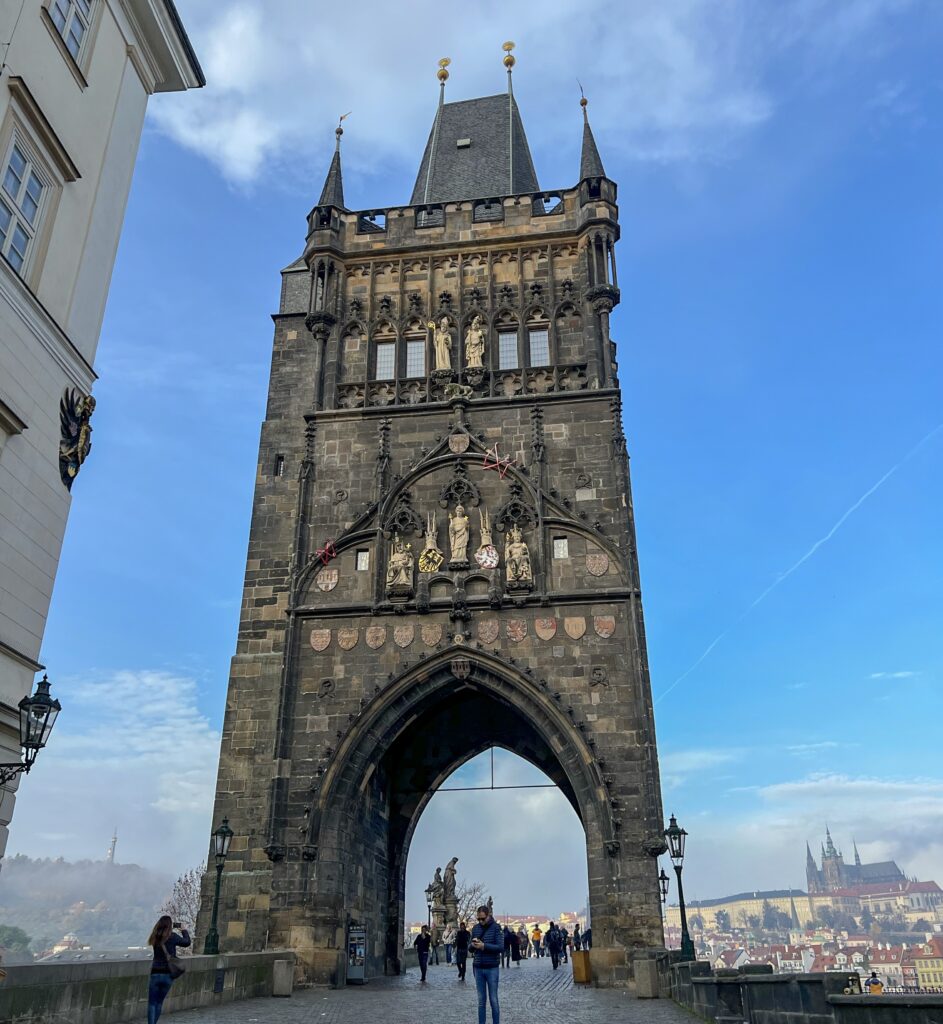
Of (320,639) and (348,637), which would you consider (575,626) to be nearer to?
(348,637)

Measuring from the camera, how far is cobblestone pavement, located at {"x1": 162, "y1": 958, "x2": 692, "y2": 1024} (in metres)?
10.5

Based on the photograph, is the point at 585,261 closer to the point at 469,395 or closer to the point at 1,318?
the point at 469,395

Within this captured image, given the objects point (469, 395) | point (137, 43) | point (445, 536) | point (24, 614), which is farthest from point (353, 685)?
point (137, 43)

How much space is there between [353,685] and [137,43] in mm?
11875

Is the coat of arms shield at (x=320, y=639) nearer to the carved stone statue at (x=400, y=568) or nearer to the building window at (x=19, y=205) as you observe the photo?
the carved stone statue at (x=400, y=568)

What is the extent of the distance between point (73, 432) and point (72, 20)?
207 inches

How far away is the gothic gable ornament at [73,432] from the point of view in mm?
11055

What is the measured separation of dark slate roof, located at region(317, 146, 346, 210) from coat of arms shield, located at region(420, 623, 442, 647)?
1212cm

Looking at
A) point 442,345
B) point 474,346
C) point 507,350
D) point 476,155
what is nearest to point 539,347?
point 507,350

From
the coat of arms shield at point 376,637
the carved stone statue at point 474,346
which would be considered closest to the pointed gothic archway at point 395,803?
the coat of arms shield at point 376,637

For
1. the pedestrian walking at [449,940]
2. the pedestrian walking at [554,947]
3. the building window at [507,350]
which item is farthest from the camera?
the pedestrian walking at [449,940]

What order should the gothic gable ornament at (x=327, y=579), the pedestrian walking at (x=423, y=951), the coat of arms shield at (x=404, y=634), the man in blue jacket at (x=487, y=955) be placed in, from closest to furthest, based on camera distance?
the man in blue jacket at (x=487, y=955), the pedestrian walking at (x=423, y=951), the coat of arms shield at (x=404, y=634), the gothic gable ornament at (x=327, y=579)

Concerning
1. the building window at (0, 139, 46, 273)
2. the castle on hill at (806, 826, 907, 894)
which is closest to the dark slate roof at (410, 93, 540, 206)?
the building window at (0, 139, 46, 273)

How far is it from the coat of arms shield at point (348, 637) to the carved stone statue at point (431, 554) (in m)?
1.88
